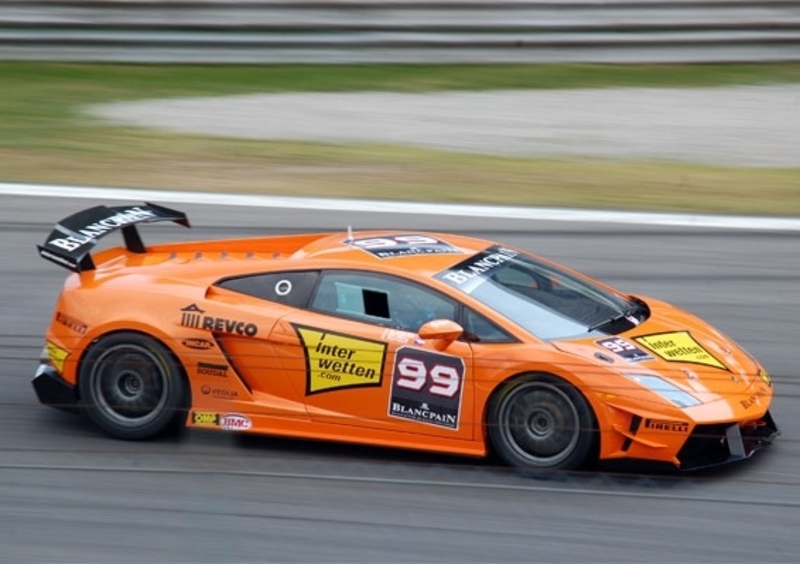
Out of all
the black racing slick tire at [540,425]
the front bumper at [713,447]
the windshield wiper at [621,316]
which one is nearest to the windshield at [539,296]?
the windshield wiper at [621,316]

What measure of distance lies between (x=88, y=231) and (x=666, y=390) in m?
3.57

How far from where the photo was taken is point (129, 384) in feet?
26.5

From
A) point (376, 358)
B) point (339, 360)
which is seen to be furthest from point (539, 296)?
point (339, 360)

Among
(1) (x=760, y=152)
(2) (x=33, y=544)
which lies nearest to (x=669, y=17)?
(1) (x=760, y=152)

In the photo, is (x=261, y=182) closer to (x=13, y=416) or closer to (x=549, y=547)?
(x=13, y=416)

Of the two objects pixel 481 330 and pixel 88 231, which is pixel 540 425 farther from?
pixel 88 231

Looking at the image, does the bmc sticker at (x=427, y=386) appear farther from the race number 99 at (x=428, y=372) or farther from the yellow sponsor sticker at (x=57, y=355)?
the yellow sponsor sticker at (x=57, y=355)

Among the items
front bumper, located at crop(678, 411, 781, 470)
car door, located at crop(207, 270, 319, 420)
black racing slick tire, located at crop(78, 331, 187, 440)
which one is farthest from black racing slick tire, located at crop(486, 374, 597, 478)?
black racing slick tire, located at crop(78, 331, 187, 440)

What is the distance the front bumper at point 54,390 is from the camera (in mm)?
8125

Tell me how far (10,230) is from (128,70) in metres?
6.19

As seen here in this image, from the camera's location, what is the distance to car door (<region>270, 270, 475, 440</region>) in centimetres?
761

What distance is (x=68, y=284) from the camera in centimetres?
845

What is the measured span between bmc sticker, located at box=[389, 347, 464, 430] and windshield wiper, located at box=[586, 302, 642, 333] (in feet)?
2.82

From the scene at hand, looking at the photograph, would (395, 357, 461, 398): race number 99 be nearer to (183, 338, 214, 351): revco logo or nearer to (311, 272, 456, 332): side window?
(311, 272, 456, 332): side window
